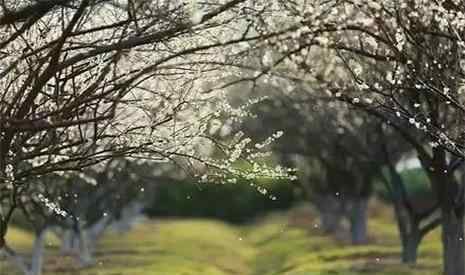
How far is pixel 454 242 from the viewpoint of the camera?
838 inches

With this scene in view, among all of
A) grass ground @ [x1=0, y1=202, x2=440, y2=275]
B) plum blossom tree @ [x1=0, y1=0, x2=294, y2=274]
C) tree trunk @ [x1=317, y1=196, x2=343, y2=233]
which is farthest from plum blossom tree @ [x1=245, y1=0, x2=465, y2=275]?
tree trunk @ [x1=317, y1=196, x2=343, y2=233]

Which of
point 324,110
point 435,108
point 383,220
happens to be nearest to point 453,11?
point 435,108

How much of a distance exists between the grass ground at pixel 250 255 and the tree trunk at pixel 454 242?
3.50 metres

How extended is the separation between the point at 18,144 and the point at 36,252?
1040 centimetres

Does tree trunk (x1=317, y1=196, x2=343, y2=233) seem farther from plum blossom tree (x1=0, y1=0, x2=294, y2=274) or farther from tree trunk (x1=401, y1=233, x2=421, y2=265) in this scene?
plum blossom tree (x1=0, y1=0, x2=294, y2=274)

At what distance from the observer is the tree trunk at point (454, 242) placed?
21.3 meters

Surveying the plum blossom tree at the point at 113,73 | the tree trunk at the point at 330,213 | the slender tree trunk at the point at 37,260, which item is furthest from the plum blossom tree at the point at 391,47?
the tree trunk at the point at 330,213

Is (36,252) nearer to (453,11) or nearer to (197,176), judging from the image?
(197,176)

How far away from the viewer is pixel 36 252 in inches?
947

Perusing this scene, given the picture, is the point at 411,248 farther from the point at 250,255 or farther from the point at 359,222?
the point at 250,255

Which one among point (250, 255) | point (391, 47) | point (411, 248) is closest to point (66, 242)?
point (250, 255)

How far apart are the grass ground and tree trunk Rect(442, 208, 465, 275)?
350 cm

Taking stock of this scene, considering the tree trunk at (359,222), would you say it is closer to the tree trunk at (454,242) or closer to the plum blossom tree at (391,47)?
the tree trunk at (454,242)

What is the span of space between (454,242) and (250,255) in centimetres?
1993
